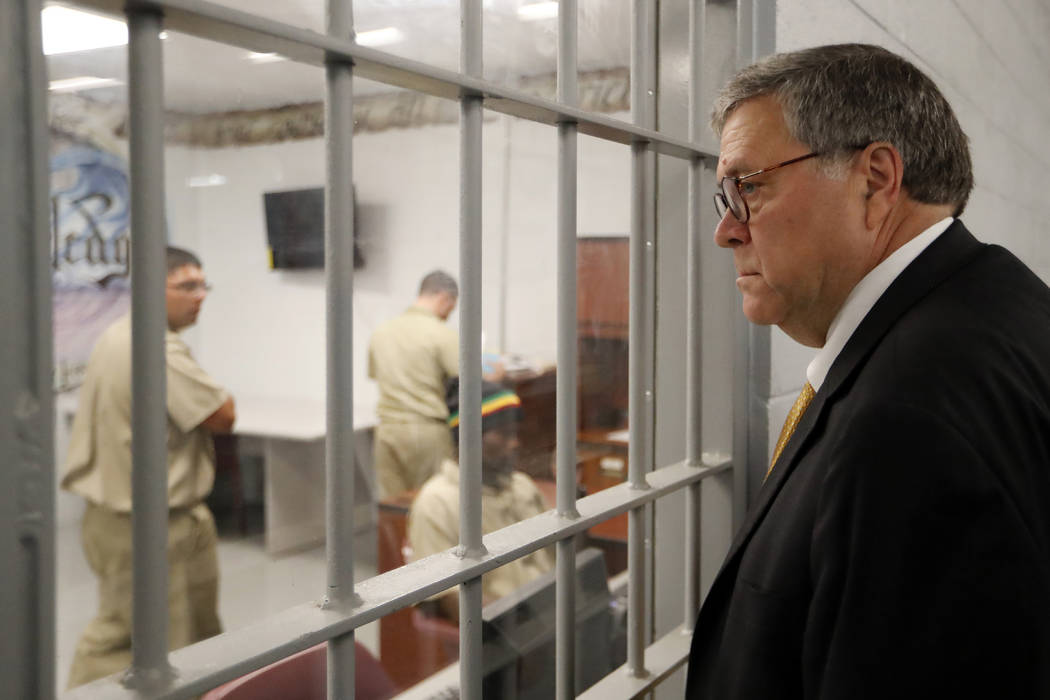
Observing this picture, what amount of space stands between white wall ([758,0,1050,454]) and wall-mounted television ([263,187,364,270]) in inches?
61.4

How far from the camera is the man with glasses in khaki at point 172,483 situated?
1.52m

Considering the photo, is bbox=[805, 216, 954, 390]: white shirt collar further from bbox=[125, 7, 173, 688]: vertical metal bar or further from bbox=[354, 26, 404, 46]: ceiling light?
bbox=[354, 26, 404, 46]: ceiling light

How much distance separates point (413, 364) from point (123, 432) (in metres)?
2.21

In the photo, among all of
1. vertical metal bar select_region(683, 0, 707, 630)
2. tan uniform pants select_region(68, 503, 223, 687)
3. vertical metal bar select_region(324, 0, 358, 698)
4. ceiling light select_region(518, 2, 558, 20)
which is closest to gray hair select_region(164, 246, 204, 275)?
tan uniform pants select_region(68, 503, 223, 687)

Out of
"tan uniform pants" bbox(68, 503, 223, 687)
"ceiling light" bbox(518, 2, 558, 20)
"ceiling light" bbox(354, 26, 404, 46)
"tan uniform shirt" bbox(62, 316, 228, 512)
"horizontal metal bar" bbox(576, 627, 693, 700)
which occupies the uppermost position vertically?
"ceiling light" bbox(518, 2, 558, 20)

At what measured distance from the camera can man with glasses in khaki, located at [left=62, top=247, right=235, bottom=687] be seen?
152cm

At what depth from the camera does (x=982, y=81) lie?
2.70m

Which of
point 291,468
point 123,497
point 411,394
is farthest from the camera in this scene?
point 411,394

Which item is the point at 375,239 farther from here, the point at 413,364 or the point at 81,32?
the point at 81,32

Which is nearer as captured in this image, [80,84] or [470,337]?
[470,337]

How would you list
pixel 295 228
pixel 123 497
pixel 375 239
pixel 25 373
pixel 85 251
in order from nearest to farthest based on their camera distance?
pixel 25 373
pixel 85 251
pixel 123 497
pixel 295 228
pixel 375 239

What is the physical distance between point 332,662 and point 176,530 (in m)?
1.76

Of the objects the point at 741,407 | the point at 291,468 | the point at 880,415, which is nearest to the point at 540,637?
the point at 741,407

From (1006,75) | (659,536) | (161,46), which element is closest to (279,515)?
(659,536)
